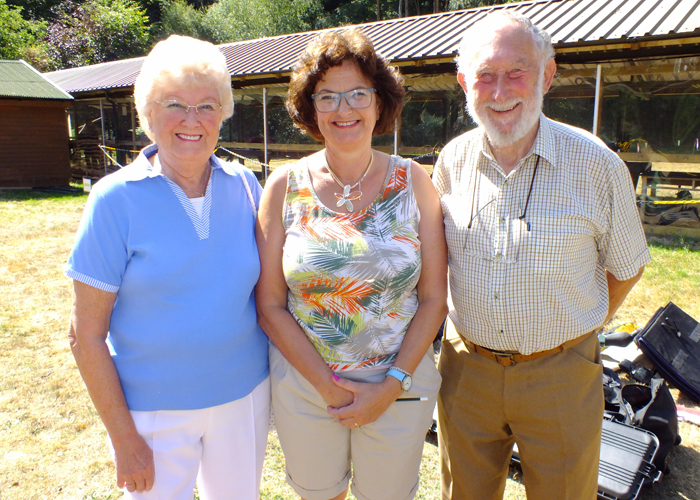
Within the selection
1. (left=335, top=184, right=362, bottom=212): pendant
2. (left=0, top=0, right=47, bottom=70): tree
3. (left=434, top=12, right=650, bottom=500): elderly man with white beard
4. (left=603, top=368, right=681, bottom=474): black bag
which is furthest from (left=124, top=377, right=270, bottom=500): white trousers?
(left=0, top=0, right=47, bottom=70): tree

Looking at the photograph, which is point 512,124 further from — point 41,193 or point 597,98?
point 41,193

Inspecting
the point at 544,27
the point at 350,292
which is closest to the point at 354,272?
the point at 350,292

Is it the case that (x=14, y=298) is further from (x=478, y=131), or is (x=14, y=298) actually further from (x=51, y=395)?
(x=478, y=131)

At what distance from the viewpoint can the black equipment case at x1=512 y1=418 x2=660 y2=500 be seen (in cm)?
275

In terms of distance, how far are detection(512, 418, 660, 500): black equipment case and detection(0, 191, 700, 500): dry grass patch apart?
198 millimetres

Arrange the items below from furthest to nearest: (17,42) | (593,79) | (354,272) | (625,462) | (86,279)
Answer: (17,42) < (593,79) < (625,462) < (354,272) < (86,279)

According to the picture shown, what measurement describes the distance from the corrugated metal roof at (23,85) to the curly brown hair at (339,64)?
55.5 feet

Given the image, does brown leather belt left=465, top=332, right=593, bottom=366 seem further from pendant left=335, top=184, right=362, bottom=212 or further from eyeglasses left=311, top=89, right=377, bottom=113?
eyeglasses left=311, top=89, right=377, bottom=113

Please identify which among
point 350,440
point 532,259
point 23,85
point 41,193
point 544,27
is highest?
point 544,27

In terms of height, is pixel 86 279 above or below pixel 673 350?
above

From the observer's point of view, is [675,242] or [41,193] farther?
[41,193]

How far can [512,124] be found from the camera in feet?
6.45

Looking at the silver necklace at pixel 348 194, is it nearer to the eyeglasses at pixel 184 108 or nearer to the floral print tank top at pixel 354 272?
the floral print tank top at pixel 354 272

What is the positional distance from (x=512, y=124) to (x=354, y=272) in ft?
2.78
